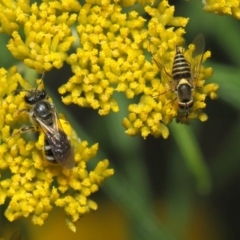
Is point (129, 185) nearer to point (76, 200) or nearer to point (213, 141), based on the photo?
point (76, 200)

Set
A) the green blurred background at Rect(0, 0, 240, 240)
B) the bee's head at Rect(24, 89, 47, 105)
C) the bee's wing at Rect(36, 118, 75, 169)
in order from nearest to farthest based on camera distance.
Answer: the bee's wing at Rect(36, 118, 75, 169) → the bee's head at Rect(24, 89, 47, 105) → the green blurred background at Rect(0, 0, 240, 240)

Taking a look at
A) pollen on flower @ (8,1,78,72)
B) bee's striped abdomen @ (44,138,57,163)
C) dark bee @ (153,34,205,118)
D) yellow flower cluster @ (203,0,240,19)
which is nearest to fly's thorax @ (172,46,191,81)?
dark bee @ (153,34,205,118)

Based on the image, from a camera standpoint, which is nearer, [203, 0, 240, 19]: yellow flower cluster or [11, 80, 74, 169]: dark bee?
[11, 80, 74, 169]: dark bee

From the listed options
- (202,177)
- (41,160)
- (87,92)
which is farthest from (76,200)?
(202,177)

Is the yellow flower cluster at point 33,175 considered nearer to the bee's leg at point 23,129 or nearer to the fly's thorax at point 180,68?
the bee's leg at point 23,129

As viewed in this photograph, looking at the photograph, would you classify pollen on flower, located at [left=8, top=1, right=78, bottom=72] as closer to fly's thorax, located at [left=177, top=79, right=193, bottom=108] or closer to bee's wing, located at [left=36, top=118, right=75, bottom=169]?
bee's wing, located at [left=36, top=118, right=75, bottom=169]

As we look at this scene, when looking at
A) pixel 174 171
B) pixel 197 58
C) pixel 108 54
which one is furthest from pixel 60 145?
pixel 174 171

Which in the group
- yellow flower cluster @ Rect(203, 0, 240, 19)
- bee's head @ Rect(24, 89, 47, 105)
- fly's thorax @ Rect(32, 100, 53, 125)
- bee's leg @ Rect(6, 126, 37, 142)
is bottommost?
bee's leg @ Rect(6, 126, 37, 142)
